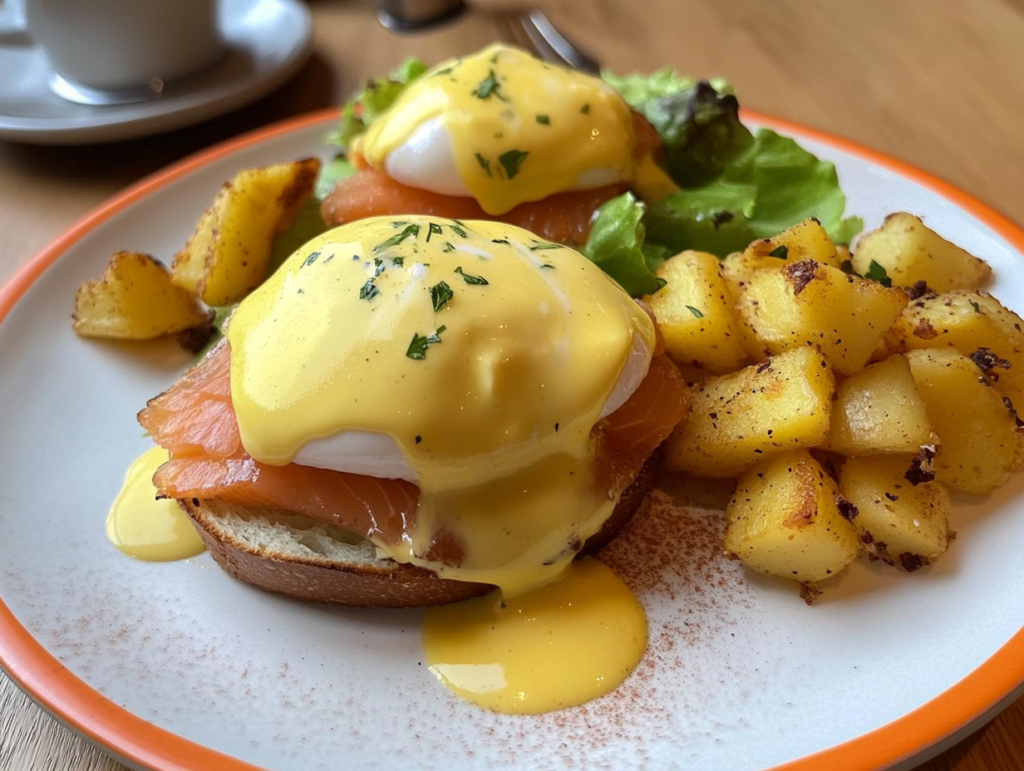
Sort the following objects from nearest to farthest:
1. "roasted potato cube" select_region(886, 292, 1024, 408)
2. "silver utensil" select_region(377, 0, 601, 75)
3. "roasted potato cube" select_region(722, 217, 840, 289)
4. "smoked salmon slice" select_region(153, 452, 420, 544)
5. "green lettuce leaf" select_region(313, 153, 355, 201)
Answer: "smoked salmon slice" select_region(153, 452, 420, 544)
"roasted potato cube" select_region(886, 292, 1024, 408)
"roasted potato cube" select_region(722, 217, 840, 289)
"green lettuce leaf" select_region(313, 153, 355, 201)
"silver utensil" select_region(377, 0, 601, 75)

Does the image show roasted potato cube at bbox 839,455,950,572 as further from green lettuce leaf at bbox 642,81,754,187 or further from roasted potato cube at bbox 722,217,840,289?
green lettuce leaf at bbox 642,81,754,187

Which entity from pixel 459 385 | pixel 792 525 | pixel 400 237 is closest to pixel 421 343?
pixel 459 385

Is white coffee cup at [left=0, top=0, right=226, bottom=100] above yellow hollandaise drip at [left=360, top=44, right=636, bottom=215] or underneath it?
underneath

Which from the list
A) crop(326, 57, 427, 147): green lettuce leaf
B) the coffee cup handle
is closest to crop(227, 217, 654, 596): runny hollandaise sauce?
crop(326, 57, 427, 147): green lettuce leaf

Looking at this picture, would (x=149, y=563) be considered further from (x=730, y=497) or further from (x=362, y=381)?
(x=730, y=497)

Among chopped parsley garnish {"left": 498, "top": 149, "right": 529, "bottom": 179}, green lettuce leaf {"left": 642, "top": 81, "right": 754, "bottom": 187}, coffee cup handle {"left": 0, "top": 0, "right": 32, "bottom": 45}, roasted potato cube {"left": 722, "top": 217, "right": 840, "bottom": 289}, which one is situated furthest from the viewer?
coffee cup handle {"left": 0, "top": 0, "right": 32, "bottom": 45}

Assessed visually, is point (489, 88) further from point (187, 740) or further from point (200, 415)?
point (187, 740)

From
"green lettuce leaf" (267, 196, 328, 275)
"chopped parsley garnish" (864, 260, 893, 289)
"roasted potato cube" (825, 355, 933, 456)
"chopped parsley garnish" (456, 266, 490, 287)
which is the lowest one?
"green lettuce leaf" (267, 196, 328, 275)

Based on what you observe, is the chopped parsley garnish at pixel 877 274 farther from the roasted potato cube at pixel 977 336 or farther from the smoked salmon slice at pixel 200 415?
the smoked salmon slice at pixel 200 415
